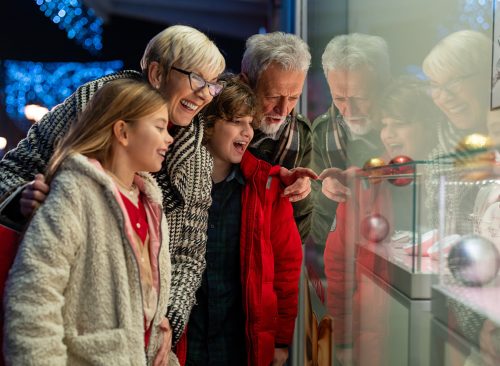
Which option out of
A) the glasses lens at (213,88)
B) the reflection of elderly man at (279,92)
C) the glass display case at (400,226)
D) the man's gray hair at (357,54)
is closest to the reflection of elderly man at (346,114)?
the man's gray hair at (357,54)

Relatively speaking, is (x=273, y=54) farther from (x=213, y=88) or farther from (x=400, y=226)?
(x=400, y=226)

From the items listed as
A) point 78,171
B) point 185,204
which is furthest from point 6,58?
point 78,171

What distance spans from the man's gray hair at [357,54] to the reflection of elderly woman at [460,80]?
0.34 metres

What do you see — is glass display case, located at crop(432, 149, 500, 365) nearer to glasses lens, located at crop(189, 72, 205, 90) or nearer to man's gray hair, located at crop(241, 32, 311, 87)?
glasses lens, located at crop(189, 72, 205, 90)

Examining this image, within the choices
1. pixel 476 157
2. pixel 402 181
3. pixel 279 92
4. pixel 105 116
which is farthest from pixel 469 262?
pixel 279 92

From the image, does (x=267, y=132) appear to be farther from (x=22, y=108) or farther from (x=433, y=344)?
(x=22, y=108)

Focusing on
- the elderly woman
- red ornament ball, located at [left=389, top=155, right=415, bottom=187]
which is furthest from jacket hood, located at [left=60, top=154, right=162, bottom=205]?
red ornament ball, located at [left=389, top=155, right=415, bottom=187]

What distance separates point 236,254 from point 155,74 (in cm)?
74

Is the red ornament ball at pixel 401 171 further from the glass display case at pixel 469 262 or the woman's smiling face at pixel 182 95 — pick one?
the woman's smiling face at pixel 182 95

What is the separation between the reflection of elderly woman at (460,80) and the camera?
145 centimetres

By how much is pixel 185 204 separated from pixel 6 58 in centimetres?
240

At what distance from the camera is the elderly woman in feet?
5.55

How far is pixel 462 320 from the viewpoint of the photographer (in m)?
1.14

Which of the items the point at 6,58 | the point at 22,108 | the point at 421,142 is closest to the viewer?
the point at 421,142
